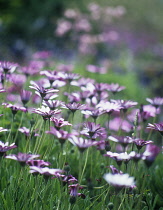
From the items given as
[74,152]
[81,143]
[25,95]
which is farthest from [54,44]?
[81,143]

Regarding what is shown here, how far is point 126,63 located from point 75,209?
701cm

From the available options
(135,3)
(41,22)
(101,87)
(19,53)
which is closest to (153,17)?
(135,3)

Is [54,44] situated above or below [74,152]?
A: above

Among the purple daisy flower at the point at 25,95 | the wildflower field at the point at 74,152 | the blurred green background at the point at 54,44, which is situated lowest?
the wildflower field at the point at 74,152

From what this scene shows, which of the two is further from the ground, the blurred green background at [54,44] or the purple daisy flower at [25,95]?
the blurred green background at [54,44]

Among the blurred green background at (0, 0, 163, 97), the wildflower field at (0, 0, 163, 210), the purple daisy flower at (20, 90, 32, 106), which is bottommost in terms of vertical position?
the wildflower field at (0, 0, 163, 210)

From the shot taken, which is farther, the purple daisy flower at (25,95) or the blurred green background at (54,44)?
the blurred green background at (54,44)

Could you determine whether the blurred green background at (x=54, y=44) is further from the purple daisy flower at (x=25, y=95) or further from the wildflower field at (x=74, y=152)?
the purple daisy flower at (x=25, y=95)

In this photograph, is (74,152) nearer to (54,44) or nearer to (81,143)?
(81,143)

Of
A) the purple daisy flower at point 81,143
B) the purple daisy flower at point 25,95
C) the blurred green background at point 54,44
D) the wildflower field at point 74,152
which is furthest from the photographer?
the blurred green background at point 54,44

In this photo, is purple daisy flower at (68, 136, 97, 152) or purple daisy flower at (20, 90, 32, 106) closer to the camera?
purple daisy flower at (68, 136, 97, 152)

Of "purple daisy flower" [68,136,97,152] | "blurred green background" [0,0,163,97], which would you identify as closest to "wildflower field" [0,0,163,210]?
"purple daisy flower" [68,136,97,152]

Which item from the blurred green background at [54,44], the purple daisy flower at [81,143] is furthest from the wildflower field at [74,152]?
the blurred green background at [54,44]

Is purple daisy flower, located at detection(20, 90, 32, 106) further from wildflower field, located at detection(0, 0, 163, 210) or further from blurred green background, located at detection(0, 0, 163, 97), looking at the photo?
blurred green background, located at detection(0, 0, 163, 97)
